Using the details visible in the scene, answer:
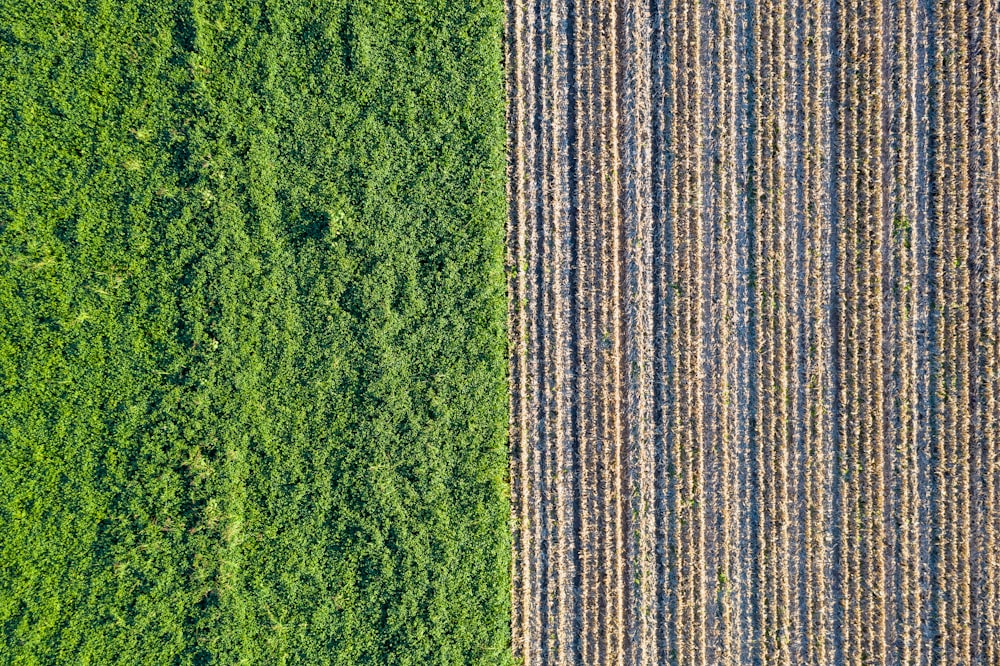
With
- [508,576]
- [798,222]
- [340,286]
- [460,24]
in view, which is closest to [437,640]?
[508,576]

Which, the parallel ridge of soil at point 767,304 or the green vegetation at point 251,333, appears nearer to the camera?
the green vegetation at point 251,333

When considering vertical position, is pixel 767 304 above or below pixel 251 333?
above

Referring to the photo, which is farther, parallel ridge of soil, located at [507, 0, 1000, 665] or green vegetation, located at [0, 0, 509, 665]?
parallel ridge of soil, located at [507, 0, 1000, 665]

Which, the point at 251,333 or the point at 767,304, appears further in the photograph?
the point at 767,304
